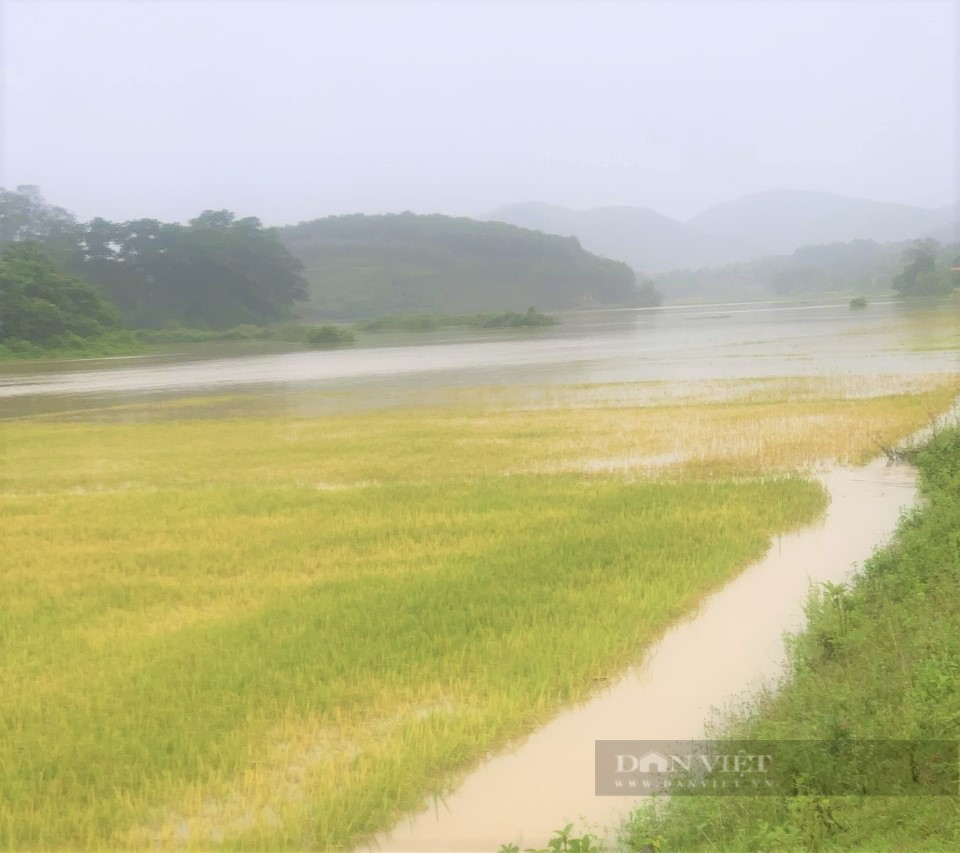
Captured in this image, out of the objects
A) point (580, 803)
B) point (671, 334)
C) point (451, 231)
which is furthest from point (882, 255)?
point (580, 803)

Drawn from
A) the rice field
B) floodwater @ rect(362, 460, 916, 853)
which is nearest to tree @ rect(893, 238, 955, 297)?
the rice field

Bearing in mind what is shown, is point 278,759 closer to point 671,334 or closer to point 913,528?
point 913,528

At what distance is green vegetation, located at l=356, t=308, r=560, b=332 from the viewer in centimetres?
7612

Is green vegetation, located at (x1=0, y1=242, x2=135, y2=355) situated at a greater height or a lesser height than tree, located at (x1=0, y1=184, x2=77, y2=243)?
lesser

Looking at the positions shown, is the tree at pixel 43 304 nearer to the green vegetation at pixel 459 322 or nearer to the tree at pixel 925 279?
the green vegetation at pixel 459 322

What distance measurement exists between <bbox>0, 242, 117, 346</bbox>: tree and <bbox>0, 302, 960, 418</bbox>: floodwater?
5.06 meters

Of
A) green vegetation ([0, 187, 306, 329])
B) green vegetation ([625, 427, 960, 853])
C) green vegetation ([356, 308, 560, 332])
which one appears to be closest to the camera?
green vegetation ([625, 427, 960, 853])

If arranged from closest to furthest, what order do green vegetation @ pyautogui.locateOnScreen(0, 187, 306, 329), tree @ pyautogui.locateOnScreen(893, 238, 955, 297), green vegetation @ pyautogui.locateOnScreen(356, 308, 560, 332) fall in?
green vegetation @ pyautogui.locateOnScreen(0, 187, 306, 329) → green vegetation @ pyautogui.locateOnScreen(356, 308, 560, 332) → tree @ pyautogui.locateOnScreen(893, 238, 955, 297)

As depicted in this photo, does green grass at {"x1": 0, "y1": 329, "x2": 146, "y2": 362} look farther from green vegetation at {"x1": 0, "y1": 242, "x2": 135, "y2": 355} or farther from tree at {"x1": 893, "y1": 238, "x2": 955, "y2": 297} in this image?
tree at {"x1": 893, "y1": 238, "x2": 955, "y2": 297}

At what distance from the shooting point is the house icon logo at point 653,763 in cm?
421

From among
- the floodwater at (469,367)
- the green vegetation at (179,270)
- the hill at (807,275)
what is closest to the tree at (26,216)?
the green vegetation at (179,270)

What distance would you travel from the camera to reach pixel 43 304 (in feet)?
173

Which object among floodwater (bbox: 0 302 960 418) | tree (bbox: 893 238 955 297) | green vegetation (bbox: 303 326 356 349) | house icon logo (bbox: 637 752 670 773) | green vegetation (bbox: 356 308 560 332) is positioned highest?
tree (bbox: 893 238 955 297)

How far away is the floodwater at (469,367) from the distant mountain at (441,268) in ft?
177
